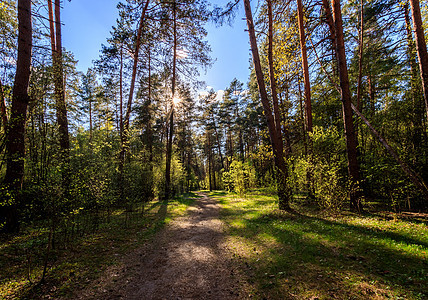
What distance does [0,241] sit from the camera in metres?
4.93

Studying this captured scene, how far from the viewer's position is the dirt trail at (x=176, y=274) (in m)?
3.16

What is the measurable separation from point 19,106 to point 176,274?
23.8ft

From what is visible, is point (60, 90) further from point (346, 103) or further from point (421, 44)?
point (421, 44)

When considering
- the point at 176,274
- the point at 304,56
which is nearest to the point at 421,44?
the point at 304,56

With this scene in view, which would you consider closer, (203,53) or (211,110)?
(203,53)

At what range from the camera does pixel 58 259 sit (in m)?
4.25

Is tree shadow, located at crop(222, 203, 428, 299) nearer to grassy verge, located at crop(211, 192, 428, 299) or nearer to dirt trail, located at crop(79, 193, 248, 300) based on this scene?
grassy verge, located at crop(211, 192, 428, 299)

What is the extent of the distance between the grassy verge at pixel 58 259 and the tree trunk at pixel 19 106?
0.90 m

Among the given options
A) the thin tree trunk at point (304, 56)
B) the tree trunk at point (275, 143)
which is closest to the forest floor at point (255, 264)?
the tree trunk at point (275, 143)

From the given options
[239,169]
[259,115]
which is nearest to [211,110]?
[259,115]

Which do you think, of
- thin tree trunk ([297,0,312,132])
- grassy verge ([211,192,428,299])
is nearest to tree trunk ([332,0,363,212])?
grassy verge ([211,192,428,299])

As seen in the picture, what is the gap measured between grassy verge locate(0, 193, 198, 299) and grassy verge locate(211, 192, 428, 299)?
338 cm

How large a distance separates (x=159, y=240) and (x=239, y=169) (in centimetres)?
976

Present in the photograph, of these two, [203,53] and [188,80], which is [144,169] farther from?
[203,53]
